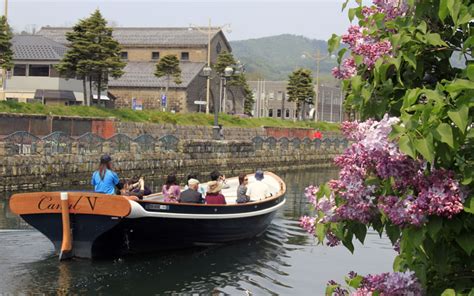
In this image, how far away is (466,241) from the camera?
3633mm

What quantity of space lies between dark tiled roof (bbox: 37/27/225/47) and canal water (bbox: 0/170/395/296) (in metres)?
57.2

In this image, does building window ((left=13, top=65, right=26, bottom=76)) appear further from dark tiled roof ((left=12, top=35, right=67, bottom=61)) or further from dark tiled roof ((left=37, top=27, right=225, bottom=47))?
dark tiled roof ((left=37, top=27, right=225, bottom=47))

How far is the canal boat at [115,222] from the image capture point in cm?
1409

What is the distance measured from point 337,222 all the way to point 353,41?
1101 millimetres

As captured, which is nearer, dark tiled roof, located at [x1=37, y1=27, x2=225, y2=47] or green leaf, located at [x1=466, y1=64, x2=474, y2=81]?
green leaf, located at [x1=466, y1=64, x2=474, y2=81]

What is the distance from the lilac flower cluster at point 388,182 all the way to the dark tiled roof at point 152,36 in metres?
70.2

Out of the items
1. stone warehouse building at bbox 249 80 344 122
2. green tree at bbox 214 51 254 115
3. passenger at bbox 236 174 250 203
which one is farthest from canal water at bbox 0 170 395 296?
stone warehouse building at bbox 249 80 344 122

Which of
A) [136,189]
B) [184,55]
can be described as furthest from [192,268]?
[184,55]

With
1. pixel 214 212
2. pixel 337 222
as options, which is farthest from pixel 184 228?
pixel 337 222

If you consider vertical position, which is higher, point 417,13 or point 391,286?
point 417,13

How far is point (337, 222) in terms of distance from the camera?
4152 mm

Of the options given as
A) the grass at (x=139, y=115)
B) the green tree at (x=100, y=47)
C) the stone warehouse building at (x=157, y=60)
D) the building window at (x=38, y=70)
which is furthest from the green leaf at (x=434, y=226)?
the stone warehouse building at (x=157, y=60)

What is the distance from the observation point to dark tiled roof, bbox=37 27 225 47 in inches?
2958

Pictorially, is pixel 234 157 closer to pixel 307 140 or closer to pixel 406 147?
pixel 307 140
